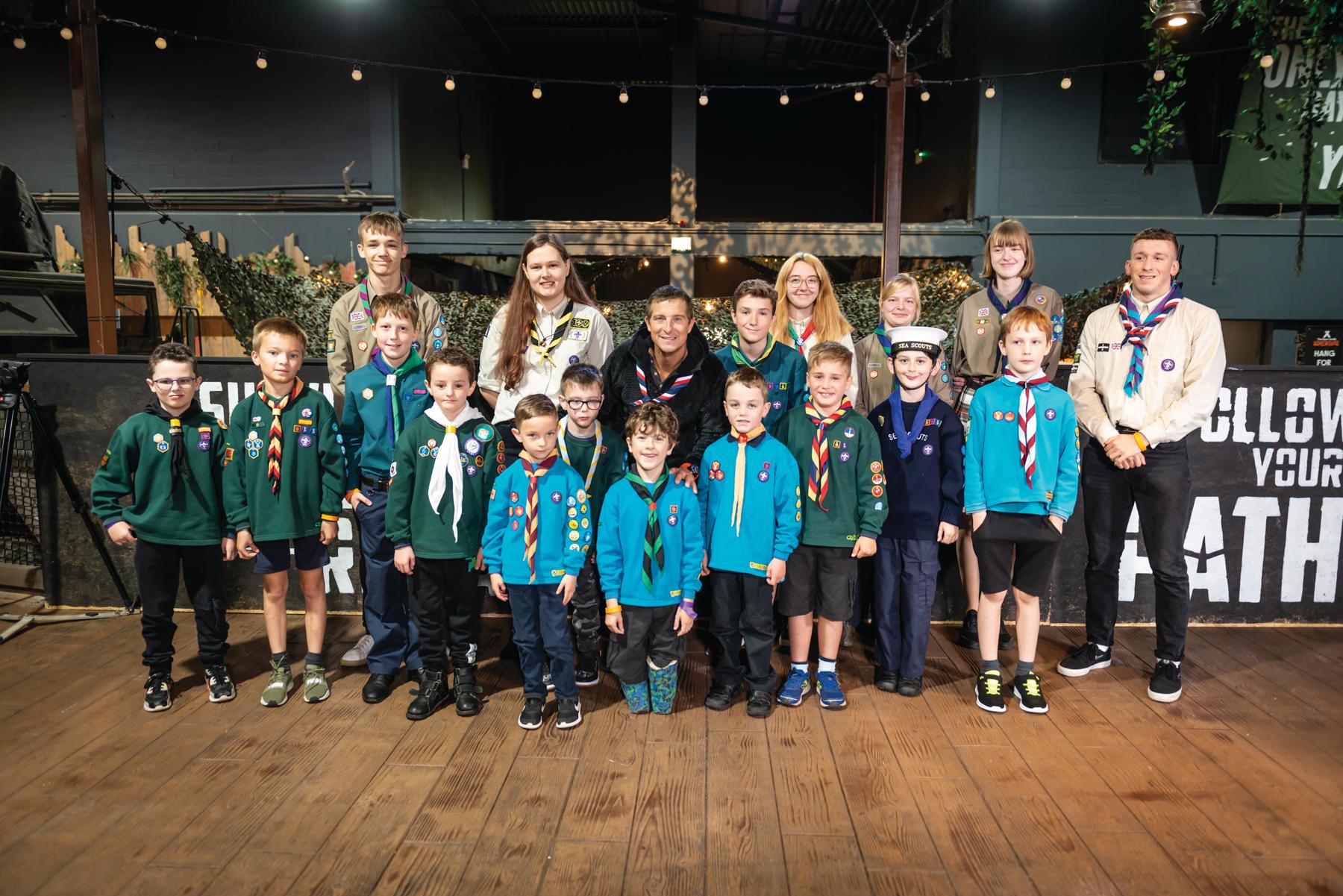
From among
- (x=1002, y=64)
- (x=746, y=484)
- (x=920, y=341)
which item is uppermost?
(x=1002, y=64)

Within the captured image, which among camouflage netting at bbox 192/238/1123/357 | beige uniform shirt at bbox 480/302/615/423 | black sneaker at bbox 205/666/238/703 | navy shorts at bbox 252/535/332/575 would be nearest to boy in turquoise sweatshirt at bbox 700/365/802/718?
beige uniform shirt at bbox 480/302/615/423

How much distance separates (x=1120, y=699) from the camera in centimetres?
342

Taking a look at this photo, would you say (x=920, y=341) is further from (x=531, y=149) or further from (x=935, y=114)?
(x=531, y=149)

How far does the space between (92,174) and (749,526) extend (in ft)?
15.0

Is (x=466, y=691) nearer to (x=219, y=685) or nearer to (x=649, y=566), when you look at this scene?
(x=649, y=566)

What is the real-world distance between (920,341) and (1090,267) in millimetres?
7141

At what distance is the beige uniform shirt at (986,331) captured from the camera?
3748mm

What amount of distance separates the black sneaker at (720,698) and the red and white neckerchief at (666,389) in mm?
1158

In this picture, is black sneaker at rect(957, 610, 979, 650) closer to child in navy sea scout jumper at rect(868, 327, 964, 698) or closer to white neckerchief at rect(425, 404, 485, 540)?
child in navy sea scout jumper at rect(868, 327, 964, 698)

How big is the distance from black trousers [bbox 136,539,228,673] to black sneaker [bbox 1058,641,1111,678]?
11.6 ft

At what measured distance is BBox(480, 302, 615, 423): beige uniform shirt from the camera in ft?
11.5

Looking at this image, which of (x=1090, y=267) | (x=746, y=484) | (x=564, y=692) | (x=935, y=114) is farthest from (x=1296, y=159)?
(x=564, y=692)

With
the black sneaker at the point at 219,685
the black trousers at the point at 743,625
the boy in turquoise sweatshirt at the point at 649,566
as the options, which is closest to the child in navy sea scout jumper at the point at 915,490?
the black trousers at the point at 743,625

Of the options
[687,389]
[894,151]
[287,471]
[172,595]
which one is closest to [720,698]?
[687,389]
